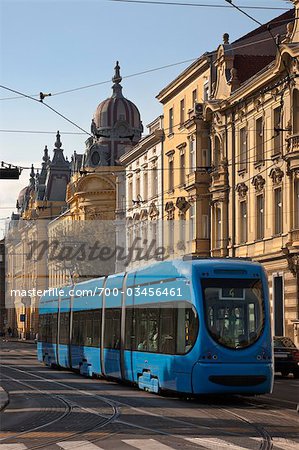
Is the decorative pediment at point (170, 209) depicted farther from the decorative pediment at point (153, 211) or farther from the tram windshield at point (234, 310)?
the tram windshield at point (234, 310)

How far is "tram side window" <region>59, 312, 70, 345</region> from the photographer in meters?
38.0

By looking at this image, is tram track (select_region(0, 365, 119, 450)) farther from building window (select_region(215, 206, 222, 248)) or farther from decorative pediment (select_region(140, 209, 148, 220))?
decorative pediment (select_region(140, 209, 148, 220))

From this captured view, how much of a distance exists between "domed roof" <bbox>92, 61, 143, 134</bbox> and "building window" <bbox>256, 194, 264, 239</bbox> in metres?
50.3

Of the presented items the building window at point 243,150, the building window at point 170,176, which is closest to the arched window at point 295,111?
the building window at point 243,150

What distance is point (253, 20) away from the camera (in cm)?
3375

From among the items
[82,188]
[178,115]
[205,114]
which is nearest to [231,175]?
[205,114]

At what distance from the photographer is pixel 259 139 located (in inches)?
1891

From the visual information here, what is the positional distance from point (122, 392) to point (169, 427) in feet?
32.3

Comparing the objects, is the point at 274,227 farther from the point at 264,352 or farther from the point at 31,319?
the point at 31,319

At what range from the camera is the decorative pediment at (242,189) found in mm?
49631

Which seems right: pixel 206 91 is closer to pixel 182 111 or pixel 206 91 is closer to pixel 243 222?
pixel 182 111

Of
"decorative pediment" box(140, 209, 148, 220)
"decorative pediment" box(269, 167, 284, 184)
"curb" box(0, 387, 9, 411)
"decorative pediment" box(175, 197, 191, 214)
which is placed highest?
"decorative pediment" box(140, 209, 148, 220)

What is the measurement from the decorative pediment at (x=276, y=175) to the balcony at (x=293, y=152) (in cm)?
180

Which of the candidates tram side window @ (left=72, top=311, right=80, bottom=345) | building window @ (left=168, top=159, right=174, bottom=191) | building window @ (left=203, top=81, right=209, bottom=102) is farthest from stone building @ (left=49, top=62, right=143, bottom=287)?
tram side window @ (left=72, top=311, right=80, bottom=345)
